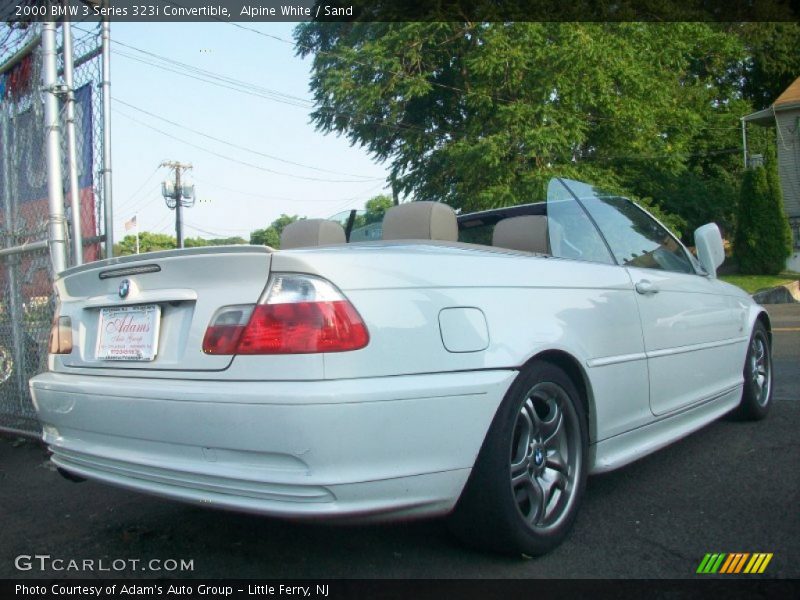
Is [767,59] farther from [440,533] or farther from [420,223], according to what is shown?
[440,533]

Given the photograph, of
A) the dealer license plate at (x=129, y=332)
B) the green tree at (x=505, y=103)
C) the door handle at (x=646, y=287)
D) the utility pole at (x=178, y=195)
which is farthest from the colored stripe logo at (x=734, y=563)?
the green tree at (x=505, y=103)

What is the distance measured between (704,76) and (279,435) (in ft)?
106

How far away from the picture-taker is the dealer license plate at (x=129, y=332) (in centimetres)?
242

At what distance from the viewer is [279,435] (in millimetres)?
2020

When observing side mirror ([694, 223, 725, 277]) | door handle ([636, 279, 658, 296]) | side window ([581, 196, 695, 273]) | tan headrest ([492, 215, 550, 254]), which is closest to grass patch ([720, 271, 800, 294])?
side mirror ([694, 223, 725, 277])

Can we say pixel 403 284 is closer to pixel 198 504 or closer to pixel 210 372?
pixel 210 372

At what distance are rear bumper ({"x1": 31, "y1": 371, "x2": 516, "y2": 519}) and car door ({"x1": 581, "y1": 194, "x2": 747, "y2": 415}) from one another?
126 centimetres

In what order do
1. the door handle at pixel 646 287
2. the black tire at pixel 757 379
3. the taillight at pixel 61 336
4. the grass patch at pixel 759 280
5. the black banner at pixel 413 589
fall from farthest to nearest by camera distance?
1. the grass patch at pixel 759 280
2. the black tire at pixel 757 379
3. the door handle at pixel 646 287
4. the taillight at pixel 61 336
5. the black banner at pixel 413 589

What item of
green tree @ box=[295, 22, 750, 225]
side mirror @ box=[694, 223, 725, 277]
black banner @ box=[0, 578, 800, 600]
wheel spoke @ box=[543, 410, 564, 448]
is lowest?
black banner @ box=[0, 578, 800, 600]

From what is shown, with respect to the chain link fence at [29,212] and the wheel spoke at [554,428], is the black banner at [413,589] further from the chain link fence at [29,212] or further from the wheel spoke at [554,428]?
the chain link fence at [29,212]

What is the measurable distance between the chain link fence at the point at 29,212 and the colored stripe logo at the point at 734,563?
12.9ft

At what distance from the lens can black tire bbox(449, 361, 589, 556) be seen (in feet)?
7.55

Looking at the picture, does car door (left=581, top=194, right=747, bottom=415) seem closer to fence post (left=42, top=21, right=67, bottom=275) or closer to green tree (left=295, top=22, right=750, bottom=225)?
fence post (left=42, top=21, right=67, bottom=275)

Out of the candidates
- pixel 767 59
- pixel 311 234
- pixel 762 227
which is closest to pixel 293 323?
pixel 311 234
